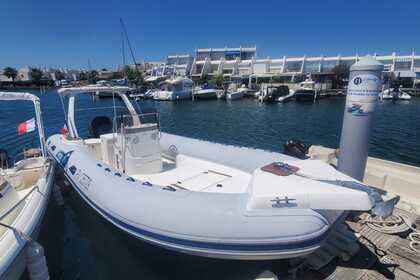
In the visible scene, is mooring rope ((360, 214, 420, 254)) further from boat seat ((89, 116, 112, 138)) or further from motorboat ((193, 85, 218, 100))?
motorboat ((193, 85, 218, 100))

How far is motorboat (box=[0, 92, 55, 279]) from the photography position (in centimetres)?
251

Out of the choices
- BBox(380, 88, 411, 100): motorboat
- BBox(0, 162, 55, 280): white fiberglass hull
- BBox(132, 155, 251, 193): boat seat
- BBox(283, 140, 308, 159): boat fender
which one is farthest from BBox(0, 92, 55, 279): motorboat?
BBox(380, 88, 411, 100): motorboat

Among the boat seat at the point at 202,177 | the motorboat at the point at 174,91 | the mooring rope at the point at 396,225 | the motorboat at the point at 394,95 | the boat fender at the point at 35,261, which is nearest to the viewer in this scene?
the boat fender at the point at 35,261

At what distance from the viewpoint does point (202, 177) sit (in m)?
4.36

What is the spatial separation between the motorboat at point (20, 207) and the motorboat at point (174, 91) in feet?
101

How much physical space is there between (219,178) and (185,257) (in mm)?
1283

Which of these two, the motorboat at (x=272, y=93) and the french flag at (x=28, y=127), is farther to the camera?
the motorboat at (x=272, y=93)

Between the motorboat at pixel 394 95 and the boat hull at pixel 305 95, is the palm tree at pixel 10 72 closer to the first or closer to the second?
the boat hull at pixel 305 95

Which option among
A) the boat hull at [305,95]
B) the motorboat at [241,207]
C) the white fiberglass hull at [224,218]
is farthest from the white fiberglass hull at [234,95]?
the white fiberglass hull at [224,218]

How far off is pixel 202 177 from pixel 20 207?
8.30 ft

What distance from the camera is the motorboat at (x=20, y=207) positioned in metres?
2.51

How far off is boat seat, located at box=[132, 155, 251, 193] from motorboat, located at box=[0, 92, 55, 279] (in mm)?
1472

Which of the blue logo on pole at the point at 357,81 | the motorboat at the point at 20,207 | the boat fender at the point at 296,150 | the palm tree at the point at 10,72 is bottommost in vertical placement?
the motorboat at the point at 20,207

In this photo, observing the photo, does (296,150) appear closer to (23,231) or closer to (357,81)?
(357,81)
